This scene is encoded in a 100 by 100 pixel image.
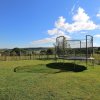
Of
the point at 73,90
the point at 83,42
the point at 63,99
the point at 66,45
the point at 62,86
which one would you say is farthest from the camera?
the point at 66,45

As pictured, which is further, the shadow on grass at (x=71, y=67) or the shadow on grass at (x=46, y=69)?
the shadow on grass at (x=71, y=67)

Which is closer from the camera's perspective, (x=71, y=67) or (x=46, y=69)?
(x=46, y=69)

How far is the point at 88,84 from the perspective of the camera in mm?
9406

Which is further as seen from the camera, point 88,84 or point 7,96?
point 88,84

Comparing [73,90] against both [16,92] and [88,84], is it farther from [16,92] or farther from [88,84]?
[16,92]

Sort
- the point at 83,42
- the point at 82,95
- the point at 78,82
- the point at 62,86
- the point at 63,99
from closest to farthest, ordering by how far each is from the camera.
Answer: the point at 63,99 → the point at 82,95 → the point at 62,86 → the point at 78,82 → the point at 83,42

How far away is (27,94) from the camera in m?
7.77

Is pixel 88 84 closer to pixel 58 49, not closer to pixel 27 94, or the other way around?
pixel 27 94

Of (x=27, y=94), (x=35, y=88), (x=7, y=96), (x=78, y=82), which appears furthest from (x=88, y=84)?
(x=7, y=96)

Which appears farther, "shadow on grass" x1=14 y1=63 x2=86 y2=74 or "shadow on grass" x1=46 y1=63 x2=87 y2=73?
"shadow on grass" x1=46 y1=63 x2=87 y2=73

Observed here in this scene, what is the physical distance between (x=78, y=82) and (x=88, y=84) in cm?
60

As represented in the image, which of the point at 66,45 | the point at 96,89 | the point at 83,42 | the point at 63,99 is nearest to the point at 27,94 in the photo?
the point at 63,99

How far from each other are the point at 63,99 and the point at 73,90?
1.25m

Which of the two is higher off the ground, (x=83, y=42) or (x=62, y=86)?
(x=83, y=42)
